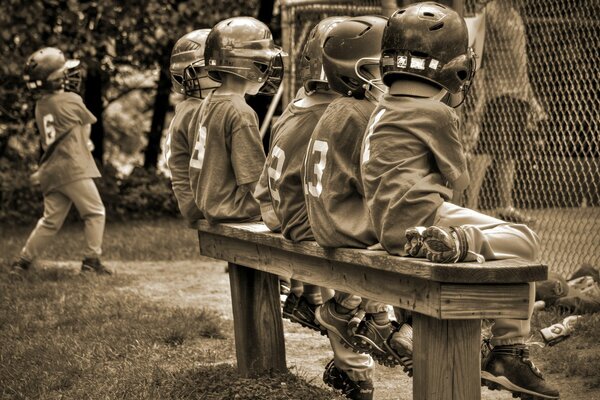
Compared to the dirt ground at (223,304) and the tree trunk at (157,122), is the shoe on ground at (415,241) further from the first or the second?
the tree trunk at (157,122)

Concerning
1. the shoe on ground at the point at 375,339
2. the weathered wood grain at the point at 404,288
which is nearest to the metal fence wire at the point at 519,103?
the shoe on ground at the point at 375,339

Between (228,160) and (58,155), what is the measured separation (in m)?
3.69

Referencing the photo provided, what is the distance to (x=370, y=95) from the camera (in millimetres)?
4422

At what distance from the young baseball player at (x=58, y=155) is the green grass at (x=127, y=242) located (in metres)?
0.95

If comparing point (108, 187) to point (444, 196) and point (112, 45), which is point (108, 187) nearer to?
point (112, 45)

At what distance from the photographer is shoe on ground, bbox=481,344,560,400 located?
13.6 ft

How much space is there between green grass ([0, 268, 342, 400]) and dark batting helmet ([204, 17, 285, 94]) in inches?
63.5

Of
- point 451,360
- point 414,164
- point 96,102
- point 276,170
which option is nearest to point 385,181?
point 414,164

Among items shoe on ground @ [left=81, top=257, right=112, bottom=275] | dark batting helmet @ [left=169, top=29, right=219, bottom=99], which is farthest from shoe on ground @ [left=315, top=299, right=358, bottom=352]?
shoe on ground @ [left=81, top=257, right=112, bottom=275]

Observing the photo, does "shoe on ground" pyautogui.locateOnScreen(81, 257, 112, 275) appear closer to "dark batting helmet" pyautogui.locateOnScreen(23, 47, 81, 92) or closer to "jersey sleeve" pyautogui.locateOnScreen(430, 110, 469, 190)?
"dark batting helmet" pyautogui.locateOnScreen(23, 47, 81, 92)

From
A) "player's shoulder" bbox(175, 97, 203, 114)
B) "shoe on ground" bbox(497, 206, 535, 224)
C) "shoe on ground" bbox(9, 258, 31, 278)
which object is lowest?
"shoe on ground" bbox(9, 258, 31, 278)

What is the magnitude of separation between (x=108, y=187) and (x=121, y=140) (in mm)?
3810

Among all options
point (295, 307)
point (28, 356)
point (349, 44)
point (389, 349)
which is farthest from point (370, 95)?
point (28, 356)

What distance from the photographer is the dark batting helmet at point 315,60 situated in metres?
4.70
